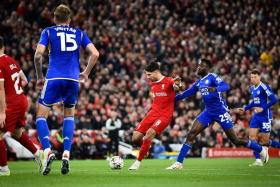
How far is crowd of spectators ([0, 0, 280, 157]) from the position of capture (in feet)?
92.5

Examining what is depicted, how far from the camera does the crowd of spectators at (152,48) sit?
92.5 ft

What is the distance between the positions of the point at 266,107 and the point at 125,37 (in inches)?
550

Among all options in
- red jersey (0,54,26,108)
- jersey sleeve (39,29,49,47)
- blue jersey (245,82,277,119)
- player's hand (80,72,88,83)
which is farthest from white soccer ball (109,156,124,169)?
blue jersey (245,82,277,119)

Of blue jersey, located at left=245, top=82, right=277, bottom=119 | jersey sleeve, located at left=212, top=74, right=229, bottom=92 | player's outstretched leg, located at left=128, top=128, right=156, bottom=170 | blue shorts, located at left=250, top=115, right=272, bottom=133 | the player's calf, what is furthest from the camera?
blue shorts, located at left=250, top=115, right=272, bottom=133

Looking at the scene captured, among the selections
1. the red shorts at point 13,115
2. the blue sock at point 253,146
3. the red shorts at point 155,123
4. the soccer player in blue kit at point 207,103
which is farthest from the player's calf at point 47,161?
the blue sock at point 253,146

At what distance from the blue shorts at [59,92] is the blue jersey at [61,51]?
0.31 feet

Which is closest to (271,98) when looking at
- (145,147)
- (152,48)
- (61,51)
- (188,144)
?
(188,144)

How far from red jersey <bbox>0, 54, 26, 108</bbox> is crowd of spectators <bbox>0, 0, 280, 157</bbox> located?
41.7 ft

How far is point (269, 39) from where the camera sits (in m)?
35.5

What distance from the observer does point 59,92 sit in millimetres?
12344

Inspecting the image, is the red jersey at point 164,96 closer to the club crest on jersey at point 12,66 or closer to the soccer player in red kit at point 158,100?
the soccer player in red kit at point 158,100

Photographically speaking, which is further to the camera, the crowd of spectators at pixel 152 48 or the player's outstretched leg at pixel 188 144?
the crowd of spectators at pixel 152 48

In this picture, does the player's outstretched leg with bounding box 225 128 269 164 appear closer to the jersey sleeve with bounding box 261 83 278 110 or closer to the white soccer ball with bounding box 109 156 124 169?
the jersey sleeve with bounding box 261 83 278 110

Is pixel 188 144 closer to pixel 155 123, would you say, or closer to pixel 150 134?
pixel 155 123
